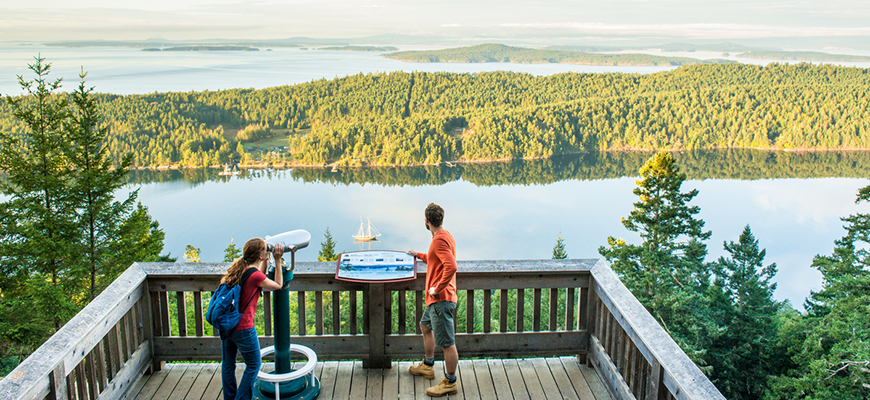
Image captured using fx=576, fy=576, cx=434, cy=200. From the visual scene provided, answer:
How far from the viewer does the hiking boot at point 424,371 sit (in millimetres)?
3398

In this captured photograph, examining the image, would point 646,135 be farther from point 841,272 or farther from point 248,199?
point 841,272

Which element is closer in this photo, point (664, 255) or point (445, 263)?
point (445, 263)

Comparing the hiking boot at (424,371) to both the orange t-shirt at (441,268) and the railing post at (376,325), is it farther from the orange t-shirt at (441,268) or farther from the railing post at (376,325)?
the orange t-shirt at (441,268)

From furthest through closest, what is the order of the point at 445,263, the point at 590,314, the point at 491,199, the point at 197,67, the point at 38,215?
1. the point at 197,67
2. the point at 491,199
3. the point at 38,215
4. the point at 590,314
5. the point at 445,263

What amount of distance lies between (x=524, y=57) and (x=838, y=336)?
589ft

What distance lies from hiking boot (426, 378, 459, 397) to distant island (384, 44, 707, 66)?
19243 cm

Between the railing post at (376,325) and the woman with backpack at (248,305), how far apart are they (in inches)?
23.6

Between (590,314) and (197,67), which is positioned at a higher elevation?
(197,67)

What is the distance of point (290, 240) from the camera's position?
3.00 metres

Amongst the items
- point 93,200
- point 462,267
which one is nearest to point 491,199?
point 93,200

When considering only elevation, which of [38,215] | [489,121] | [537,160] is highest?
[38,215]

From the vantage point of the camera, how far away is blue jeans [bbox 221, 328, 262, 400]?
9.44ft

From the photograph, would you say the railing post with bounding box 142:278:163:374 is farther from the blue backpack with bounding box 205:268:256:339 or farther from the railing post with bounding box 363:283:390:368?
the railing post with bounding box 363:283:390:368

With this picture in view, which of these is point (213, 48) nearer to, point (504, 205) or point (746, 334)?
point (504, 205)
